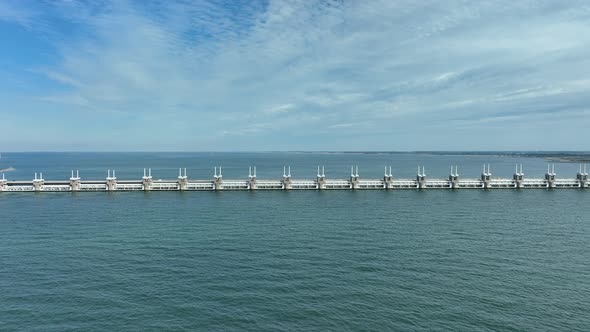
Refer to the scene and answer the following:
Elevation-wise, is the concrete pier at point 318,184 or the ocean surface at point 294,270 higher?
the concrete pier at point 318,184

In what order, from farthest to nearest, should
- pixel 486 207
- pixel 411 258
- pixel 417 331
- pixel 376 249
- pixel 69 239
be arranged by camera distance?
pixel 486 207, pixel 69 239, pixel 376 249, pixel 411 258, pixel 417 331

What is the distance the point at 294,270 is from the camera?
39906mm

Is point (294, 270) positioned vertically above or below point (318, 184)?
below

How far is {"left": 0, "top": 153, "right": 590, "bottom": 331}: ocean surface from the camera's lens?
98.3 ft

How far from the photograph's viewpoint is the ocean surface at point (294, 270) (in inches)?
1180

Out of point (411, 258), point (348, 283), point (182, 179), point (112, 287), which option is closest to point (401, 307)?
point (348, 283)

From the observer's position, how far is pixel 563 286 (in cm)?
3591

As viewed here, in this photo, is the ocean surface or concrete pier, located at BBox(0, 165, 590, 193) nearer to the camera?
the ocean surface

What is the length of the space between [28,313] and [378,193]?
86458mm

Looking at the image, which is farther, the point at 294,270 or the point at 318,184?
the point at 318,184

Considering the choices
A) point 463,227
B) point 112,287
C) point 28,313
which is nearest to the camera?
point 28,313

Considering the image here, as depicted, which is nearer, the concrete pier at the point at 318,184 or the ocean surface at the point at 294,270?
the ocean surface at the point at 294,270

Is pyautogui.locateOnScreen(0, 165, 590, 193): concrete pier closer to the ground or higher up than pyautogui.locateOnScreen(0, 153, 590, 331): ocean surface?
higher up

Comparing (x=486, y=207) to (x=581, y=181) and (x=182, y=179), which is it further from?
(x=182, y=179)
